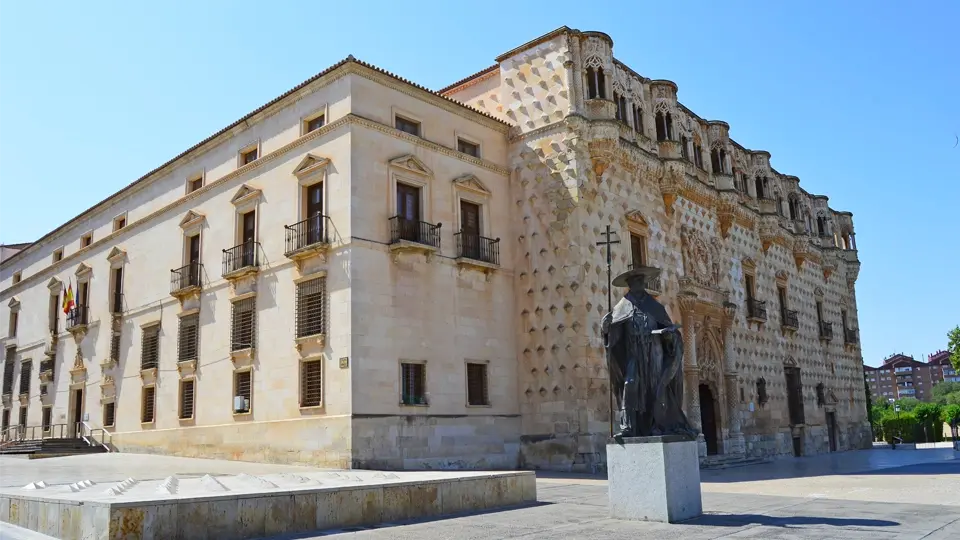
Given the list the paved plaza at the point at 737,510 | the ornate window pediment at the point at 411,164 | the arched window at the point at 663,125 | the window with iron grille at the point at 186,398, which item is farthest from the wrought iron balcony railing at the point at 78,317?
the arched window at the point at 663,125

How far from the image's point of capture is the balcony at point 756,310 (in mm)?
31312

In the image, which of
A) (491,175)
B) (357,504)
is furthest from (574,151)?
(357,504)

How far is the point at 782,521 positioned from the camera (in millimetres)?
9484

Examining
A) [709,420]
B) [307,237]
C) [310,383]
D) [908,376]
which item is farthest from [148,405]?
[908,376]

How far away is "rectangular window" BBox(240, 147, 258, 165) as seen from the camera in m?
23.6

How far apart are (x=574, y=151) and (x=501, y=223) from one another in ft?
10.5

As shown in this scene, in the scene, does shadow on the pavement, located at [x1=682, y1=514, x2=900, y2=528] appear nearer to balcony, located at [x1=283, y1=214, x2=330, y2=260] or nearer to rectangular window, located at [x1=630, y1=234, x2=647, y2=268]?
balcony, located at [x1=283, y1=214, x2=330, y2=260]

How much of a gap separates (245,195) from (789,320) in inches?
967

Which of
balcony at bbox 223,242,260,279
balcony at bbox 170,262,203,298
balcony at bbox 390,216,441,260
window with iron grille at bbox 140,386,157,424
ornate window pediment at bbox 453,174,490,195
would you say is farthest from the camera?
window with iron grille at bbox 140,386,157,424

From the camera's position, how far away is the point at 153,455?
24.4m

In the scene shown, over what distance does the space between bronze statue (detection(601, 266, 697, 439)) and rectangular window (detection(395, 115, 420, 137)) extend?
40.3ft

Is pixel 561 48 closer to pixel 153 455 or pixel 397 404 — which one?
pixel 397 404

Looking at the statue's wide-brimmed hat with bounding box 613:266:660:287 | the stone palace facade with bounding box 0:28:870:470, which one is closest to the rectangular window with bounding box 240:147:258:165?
the stone palace facade with bounding box 0:28:870:470

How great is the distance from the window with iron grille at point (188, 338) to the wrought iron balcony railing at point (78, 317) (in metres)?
8.26
